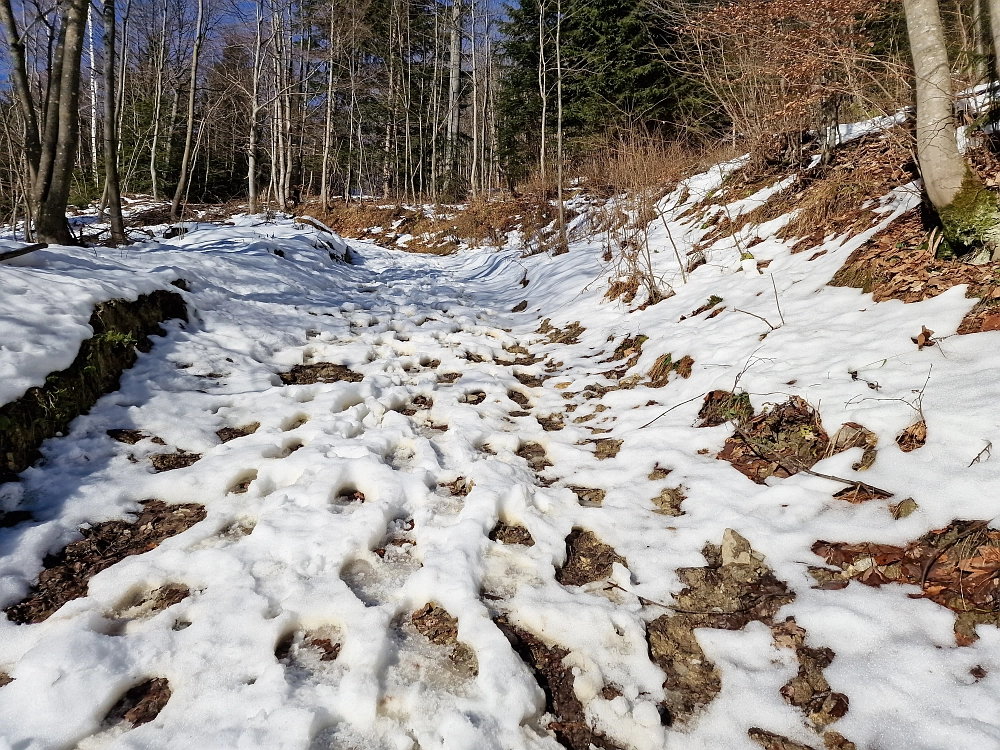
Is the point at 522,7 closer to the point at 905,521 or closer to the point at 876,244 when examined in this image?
the point at 876,244

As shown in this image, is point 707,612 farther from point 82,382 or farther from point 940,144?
point 82,382

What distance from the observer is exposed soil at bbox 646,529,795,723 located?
158cm

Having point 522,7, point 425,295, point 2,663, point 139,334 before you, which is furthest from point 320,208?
point 2,663

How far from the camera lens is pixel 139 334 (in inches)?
148

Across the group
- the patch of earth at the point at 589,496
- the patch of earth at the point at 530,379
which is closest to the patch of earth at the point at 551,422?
the patch of earth at the point at 530,379

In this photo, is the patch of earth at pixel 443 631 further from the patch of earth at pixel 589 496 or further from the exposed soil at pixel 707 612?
the patch of earth at pixel 589 496

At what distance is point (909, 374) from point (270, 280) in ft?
22.4

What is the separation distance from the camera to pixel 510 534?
2.38m

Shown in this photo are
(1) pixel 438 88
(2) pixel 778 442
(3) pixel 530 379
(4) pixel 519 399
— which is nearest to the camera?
(2) pixel 778 442

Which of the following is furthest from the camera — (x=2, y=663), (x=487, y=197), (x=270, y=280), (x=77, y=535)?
(x=487, y=197)

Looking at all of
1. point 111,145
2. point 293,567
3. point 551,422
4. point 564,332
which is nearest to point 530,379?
point 551,422

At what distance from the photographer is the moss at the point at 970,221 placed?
2.79 m

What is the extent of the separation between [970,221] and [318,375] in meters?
4.79

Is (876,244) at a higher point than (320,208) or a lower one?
lower
